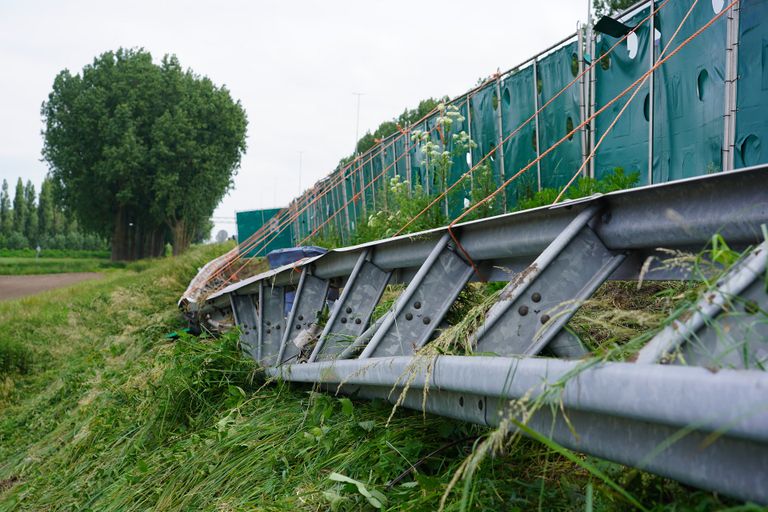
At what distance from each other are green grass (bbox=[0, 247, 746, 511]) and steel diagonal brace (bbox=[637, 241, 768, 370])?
37cm

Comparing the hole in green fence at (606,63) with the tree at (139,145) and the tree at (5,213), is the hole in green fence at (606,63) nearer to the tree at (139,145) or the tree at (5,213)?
the tree at (139,145)

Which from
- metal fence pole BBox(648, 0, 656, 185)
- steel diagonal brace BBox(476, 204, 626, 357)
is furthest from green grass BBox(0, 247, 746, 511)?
metal fence pole BBox(648, 0, 656, 185)

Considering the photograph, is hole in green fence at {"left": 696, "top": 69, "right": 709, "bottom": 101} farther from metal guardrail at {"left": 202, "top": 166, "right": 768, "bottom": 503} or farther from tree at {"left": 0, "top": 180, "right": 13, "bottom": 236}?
tree at {"left": 0, "top": 180, "right": 13, "bottom": 236}

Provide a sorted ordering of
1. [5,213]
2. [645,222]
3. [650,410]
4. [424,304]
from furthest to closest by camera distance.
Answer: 1. [5,213]
2. [424,304]
3. [645,222]
4. [650,410]

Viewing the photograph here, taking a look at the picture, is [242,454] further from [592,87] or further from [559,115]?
[559,115]

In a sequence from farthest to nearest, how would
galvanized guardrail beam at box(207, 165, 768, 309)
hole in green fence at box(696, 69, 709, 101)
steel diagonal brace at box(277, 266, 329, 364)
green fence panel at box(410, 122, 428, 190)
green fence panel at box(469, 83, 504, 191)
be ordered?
green fence panel at box(410, 122, 428, 190), green fence panel at box(469, 83, 504, 191), hole in green fence at box(696, 69, 709, 101), steel diagonal brace at box(277, 266, 329, 364), galvanized guardrail beam at box(207, 165, 768, 309)

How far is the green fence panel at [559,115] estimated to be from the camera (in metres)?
8.93

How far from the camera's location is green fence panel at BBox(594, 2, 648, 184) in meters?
7.66

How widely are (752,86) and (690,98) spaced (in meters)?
0.82

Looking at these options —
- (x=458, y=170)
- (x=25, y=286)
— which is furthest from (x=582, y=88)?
(x=25, y=286)

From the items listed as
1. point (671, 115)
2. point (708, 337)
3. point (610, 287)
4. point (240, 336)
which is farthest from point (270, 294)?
point (708, 337)

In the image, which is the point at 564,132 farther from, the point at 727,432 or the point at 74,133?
the point at 74,133

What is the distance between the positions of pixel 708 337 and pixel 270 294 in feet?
16.1

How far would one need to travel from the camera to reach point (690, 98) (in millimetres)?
7020
